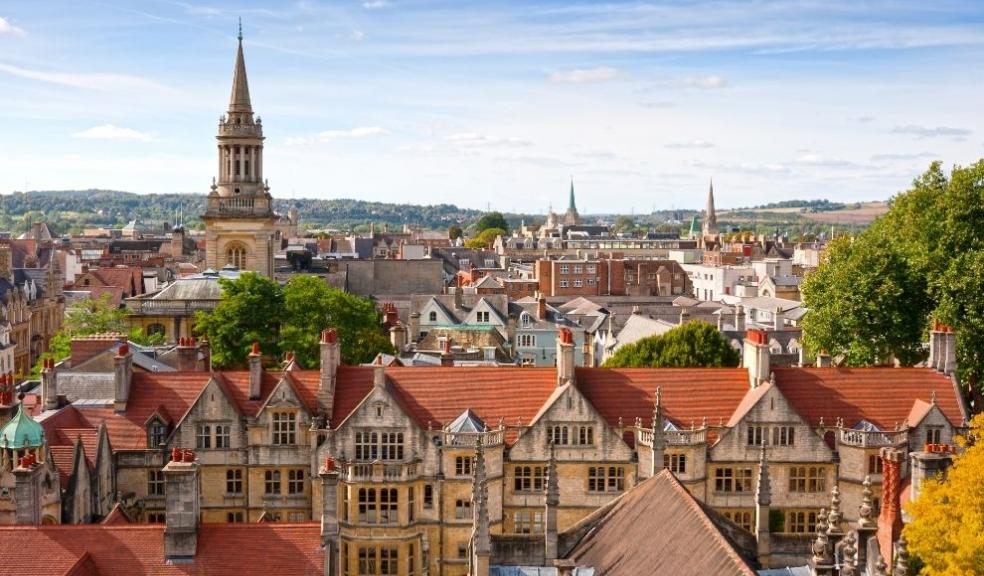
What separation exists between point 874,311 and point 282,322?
1499 inches

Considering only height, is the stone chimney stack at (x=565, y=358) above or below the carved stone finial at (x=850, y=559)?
above

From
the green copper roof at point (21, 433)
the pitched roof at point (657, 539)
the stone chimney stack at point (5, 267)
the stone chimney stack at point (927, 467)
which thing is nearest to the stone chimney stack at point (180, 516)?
the pitched roof at point (657, 539)

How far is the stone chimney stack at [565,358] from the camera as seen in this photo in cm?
4966

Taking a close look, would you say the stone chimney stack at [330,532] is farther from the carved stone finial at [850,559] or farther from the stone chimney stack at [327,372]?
the stone chimney stack at [327,372]

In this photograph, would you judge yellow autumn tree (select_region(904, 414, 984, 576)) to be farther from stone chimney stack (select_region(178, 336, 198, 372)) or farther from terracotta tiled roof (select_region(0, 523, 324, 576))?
stone chimney stack (select_region(178, 336, 198, 372))

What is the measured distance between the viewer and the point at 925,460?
37625 mm

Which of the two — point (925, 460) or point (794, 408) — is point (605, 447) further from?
point (925, 460)

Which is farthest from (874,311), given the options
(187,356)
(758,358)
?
(187,356)

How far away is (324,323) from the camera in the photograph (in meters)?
78.1

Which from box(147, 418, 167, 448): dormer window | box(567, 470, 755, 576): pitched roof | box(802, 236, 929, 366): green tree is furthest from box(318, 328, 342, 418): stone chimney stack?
box(802, 236, 929, 366): green tree

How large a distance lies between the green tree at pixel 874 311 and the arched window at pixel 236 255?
5514cm

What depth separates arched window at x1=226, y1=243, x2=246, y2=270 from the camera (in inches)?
4072

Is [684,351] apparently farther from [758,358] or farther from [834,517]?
[834,517]

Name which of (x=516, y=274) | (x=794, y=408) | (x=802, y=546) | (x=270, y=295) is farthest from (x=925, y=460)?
(x=516, y=274)
